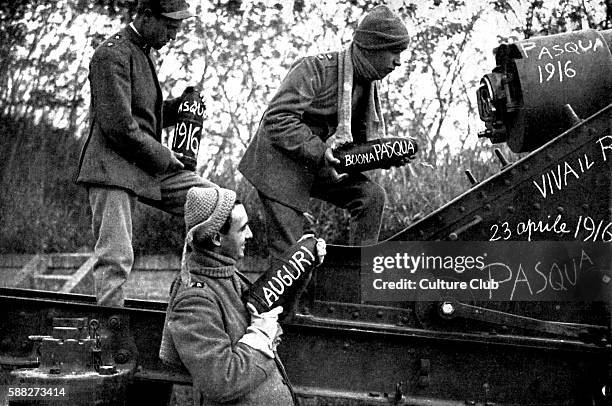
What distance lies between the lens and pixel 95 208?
4.99m

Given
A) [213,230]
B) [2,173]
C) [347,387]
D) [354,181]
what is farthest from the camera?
[2,173]

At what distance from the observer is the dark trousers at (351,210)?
16.6 ft

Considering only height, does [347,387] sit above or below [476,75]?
below

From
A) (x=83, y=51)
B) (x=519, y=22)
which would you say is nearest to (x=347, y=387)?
(x=519, y=22)

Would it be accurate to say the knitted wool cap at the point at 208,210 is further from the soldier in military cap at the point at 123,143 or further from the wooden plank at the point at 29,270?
the wooden plank at the point at 29,270

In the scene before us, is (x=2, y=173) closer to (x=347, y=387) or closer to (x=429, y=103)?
(x=429, y=103)

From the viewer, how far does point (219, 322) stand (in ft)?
10.7

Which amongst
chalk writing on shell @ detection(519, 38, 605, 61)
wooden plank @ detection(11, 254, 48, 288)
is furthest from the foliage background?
chalk writing on shell @ detection(519, 38, 605, 61)

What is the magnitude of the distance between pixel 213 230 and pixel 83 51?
876cm

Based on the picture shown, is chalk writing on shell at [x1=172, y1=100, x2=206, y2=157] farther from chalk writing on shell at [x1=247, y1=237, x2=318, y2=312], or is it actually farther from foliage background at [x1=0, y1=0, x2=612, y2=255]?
foliage background at [x1=0, y1=0, x2=612, y2=255]

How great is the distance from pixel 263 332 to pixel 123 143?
195 centimetres

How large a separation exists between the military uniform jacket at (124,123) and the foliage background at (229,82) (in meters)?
4.35

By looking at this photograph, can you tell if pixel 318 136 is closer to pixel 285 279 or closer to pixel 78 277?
pixel 285 279

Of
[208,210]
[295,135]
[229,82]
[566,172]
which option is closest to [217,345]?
[208,210]
